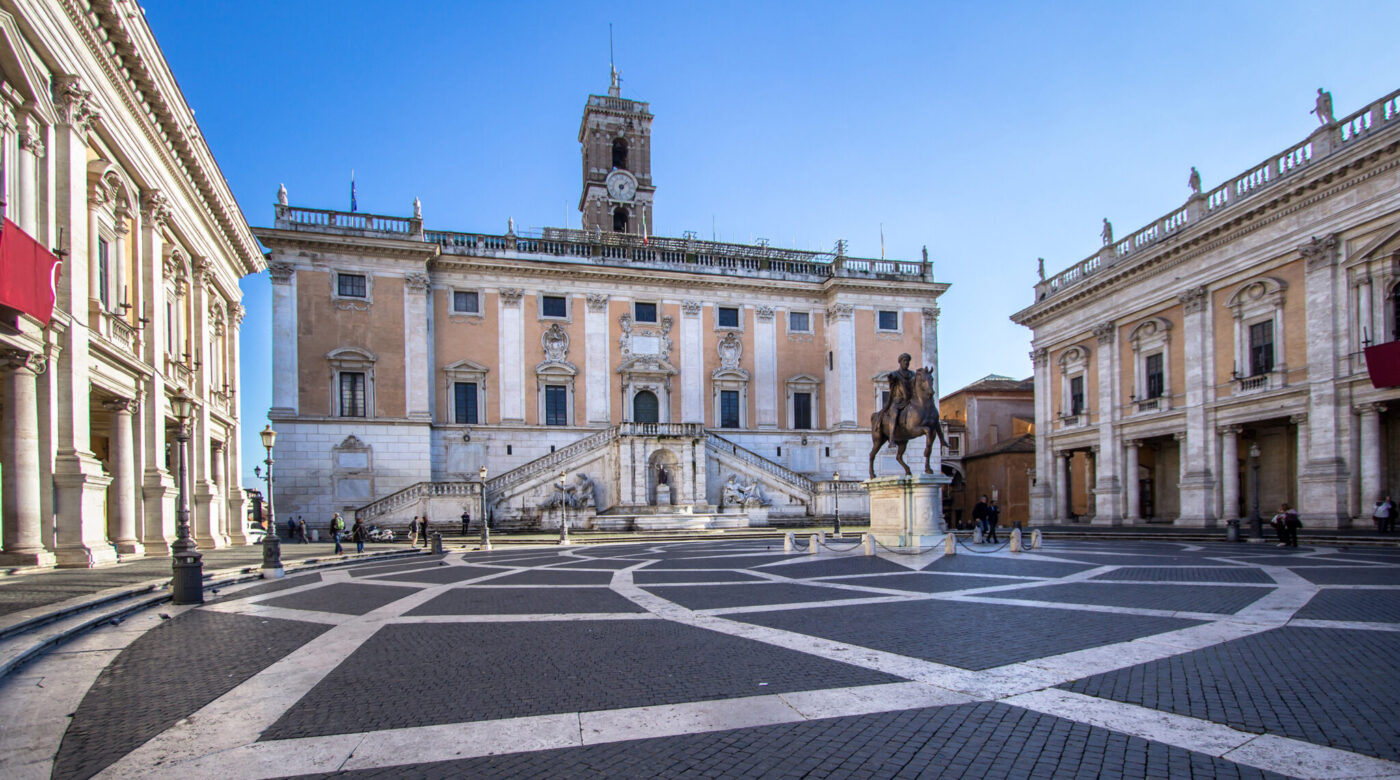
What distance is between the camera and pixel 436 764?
178 inches

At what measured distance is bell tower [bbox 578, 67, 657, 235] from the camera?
2037 inches

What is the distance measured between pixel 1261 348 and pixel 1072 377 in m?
10.9

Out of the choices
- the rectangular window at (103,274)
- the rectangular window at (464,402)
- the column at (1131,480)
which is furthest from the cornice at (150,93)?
the column at (1131,480)

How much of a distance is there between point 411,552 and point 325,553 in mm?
2577

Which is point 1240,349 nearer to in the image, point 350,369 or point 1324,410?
point 1324,410

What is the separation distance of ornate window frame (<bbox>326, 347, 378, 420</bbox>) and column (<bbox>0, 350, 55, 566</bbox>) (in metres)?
23.6

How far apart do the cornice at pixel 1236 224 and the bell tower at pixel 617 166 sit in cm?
2691

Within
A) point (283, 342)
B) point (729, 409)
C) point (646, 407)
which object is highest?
point (283, 342)

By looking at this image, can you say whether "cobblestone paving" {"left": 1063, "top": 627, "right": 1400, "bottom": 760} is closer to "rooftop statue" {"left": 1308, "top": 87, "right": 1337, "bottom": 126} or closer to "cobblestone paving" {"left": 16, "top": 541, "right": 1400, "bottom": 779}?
"cobblestone paving" {"left": 16, "top": 541, "right": 1400, "bottom": 779}

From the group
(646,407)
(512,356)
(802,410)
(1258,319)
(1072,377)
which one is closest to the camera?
(1258,319)

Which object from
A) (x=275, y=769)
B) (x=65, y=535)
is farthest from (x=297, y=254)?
(x=275, y=769)

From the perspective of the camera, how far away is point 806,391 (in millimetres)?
45906

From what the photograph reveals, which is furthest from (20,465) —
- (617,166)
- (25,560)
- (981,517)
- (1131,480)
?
(617,166)

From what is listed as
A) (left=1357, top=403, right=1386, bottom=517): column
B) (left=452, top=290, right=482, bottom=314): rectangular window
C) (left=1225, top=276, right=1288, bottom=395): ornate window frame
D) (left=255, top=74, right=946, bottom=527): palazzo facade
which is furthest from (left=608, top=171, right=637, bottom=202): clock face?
(left=1357, top=403, right=1386, bottom=517): column
